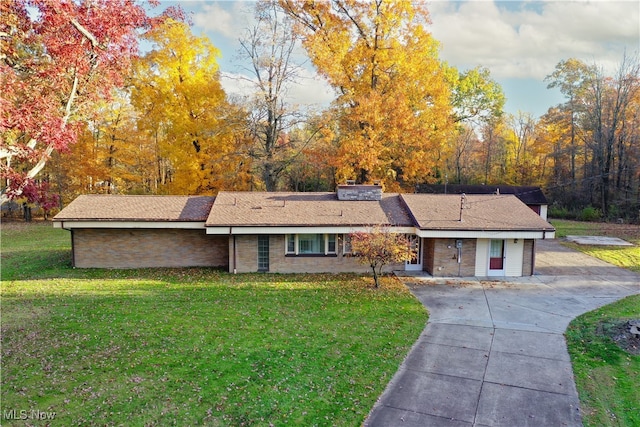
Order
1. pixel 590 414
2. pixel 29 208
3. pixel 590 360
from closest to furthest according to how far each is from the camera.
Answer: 1. pixel 590 414
2. pixel 590 360
3. pixel 29 208

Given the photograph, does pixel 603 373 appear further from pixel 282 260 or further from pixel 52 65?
pixel 52 65

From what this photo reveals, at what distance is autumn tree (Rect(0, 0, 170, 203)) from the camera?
279 inches

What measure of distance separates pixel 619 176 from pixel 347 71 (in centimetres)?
2645

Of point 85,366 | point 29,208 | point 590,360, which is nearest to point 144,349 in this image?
point 85,366

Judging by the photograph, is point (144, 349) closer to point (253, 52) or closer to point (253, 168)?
point (253, 168)

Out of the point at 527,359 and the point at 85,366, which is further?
the point at 527,359

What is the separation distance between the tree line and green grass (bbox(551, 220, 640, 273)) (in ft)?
9.60

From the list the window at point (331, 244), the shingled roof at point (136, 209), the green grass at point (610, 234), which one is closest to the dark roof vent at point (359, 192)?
the window at point (331, 244)

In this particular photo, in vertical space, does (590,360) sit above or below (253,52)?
below

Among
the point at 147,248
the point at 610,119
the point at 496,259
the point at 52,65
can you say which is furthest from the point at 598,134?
the point at 52,65

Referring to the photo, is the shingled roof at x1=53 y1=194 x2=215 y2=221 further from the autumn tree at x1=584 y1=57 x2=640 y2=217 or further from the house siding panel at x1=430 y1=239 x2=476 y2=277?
the autumn tree at x1=584 y1=57 x2=640 y2=217

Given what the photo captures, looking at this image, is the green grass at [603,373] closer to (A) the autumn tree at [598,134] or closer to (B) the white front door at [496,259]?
(B) the white front door at [496,259]

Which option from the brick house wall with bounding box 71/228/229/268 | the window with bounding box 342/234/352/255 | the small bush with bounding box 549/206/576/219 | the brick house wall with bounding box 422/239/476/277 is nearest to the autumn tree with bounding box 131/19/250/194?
the brick house wall with bounding box 71/228/229/268

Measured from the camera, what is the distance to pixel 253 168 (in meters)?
26.7
